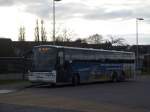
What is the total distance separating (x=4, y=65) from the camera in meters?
48.8

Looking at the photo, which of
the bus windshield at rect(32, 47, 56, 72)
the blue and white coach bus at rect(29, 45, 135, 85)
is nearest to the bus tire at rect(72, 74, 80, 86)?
the blue and white coach bus at rect(29, 45, 135, 85)

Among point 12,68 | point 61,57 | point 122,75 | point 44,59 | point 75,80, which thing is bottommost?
point 122,75

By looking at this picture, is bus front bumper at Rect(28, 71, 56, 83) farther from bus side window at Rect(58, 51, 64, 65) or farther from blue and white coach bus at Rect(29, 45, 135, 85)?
bus side window at Rect(58, 51, 64, 65)

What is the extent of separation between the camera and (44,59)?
35.8m

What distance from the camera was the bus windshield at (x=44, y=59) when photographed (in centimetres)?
3531

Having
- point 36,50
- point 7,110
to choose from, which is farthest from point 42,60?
point 7,110

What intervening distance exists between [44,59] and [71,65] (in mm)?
2284

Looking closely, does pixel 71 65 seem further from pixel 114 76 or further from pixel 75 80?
pixel 114 76

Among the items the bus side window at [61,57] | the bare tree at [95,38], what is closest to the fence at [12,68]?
the bus side window at [61,57]

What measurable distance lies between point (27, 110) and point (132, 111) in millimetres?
3975

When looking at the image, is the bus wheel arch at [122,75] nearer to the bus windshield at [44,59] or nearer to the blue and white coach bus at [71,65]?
the blue and white coach bus at [71,65]

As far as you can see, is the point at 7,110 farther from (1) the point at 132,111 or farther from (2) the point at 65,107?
(1) the point at 132,111

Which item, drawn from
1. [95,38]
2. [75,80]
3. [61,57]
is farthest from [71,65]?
[95,38]

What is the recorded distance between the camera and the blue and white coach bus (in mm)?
35250
